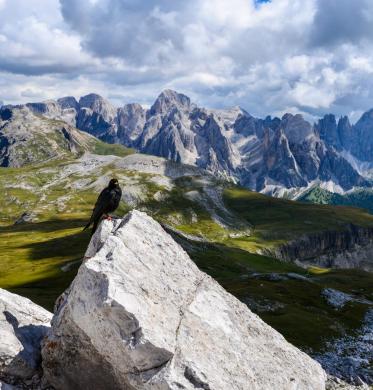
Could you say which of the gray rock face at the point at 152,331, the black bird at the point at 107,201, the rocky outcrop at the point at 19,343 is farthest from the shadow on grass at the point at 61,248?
the gray rock face at the point at 152,331

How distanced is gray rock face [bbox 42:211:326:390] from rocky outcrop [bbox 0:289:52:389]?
1265mm

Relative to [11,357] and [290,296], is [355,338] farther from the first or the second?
[11,357]

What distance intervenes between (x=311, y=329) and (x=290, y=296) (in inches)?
1086

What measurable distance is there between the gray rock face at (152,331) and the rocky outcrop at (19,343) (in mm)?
1265

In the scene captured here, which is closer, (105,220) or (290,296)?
(105,220)

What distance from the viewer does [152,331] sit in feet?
60.6

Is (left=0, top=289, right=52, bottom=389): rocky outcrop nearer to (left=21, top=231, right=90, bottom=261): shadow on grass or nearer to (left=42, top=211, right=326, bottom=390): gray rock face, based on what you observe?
(left=42, top=211, right=326, bottom=390): gray rock face

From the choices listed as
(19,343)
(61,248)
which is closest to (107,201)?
(19,343)

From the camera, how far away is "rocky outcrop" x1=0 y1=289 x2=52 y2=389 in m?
21.4

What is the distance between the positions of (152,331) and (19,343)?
773 cm

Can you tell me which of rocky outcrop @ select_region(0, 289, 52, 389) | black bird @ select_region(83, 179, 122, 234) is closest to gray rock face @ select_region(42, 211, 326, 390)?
rocky outcrop @ select_region(0, 289, 52, 389)

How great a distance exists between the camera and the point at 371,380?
150 ft

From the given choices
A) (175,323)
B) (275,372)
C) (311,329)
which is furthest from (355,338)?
(175,323)

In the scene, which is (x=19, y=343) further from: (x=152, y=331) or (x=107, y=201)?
(x=107, y=201)
